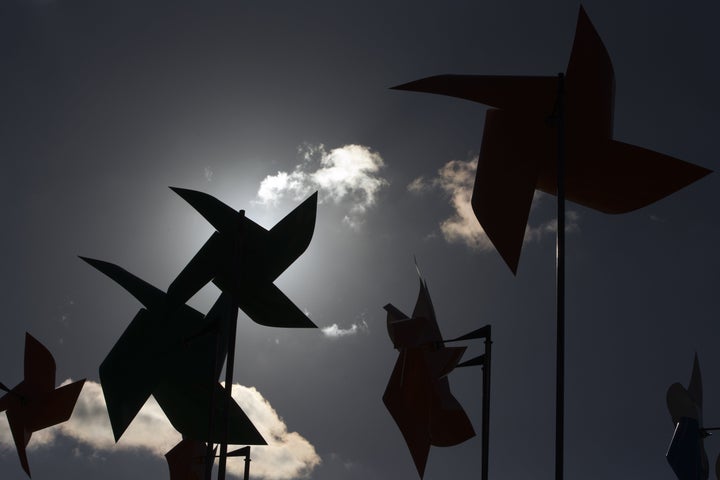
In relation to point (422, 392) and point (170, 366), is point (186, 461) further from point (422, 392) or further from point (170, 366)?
point (422, 392)

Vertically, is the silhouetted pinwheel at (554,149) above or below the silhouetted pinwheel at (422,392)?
above

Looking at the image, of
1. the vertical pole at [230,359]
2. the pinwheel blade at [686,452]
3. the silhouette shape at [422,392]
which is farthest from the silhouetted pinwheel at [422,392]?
the pinwheel blade at [686,452]

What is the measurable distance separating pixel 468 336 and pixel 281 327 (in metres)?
2.80

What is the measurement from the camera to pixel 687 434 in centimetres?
1716

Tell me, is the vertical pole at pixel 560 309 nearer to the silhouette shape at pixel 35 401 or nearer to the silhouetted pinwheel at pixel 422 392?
the silhouetted pinwheel at pixel 422 392

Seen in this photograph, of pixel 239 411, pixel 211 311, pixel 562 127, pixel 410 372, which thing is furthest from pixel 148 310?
pixel 562 127

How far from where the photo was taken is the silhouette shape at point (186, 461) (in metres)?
19.6

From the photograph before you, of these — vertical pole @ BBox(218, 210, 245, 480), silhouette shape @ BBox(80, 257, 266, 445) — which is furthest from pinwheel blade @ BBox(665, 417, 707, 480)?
vertical pole @ BBox(218, 210, 245, 480)

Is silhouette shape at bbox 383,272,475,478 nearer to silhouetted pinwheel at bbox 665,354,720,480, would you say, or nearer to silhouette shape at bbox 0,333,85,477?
silhouetted pinwheel at bbox 665,354,720,480

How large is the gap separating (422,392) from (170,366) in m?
4.37

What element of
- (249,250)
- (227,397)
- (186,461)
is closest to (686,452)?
(249,250)

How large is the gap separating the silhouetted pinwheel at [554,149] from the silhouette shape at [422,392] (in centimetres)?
505

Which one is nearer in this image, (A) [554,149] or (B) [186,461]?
(A) [554,149]

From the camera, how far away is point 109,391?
39.2 feet
